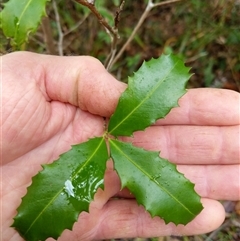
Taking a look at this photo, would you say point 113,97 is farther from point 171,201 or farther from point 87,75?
point 171,201

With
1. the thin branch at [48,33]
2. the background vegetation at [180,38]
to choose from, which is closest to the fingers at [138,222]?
the background vegetation at [180,38]

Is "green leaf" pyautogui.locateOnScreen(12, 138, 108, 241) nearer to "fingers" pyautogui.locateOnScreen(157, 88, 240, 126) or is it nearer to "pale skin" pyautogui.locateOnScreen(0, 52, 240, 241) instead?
"pale skin" pyautogui.locateOnScreen(0, 52, 240, 241)

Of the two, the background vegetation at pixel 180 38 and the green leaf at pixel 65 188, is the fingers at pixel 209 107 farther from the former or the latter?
the background vegetation at pixel 180 38

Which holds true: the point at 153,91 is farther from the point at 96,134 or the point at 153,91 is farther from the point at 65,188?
the point at 65,188

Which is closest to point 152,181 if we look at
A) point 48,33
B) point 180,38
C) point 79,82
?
point 79,82

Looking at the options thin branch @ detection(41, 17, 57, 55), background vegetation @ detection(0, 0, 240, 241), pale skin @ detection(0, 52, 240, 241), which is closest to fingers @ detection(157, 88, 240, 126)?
pale skin @ detection(0, 52, 240, 241)
